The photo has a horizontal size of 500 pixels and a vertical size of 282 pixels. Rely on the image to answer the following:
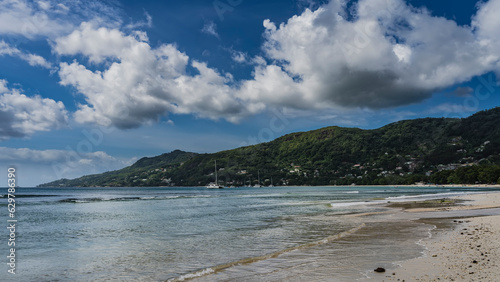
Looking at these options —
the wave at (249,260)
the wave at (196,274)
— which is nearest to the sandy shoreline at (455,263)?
the wave at (249,260)

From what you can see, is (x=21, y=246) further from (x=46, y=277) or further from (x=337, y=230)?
(x=337, y=230)

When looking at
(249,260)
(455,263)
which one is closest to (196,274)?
(249,260)

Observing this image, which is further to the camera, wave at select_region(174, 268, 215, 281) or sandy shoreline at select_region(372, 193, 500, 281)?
wave at select_region(174, 268, 215, 281)

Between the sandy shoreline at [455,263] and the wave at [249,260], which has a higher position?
the sandy shoreline at [455,263]

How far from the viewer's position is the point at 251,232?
906 inches

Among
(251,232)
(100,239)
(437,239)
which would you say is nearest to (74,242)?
(100,239)

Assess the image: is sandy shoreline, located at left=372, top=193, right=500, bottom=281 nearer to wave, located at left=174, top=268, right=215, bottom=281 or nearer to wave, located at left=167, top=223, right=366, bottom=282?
wave, located at left=167, top=223, right=366, bottom=282

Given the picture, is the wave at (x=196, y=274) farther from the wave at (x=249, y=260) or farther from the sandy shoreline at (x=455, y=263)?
the sandy shoreline at (x=455, y=263)

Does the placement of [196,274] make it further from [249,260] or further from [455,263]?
[455,263]

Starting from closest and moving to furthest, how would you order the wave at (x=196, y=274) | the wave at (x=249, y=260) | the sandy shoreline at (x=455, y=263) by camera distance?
1. the sandy shoreline at (x=455, y=263)
2. the wave at (x=196, y=274)
3. the wave at (x=249, y=260)

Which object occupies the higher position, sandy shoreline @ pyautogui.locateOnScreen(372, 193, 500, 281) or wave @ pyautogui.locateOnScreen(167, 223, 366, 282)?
sandy shoreline @ pyautogui.locateOnScreen(372, 193, 500, 281)

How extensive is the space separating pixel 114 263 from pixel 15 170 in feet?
22.6

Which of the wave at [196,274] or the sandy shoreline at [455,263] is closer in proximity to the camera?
the sandy shoreline at [455,263]

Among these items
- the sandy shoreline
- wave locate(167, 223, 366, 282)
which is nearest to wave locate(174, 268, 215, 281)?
wave locate(167, 223, 366, 282)
